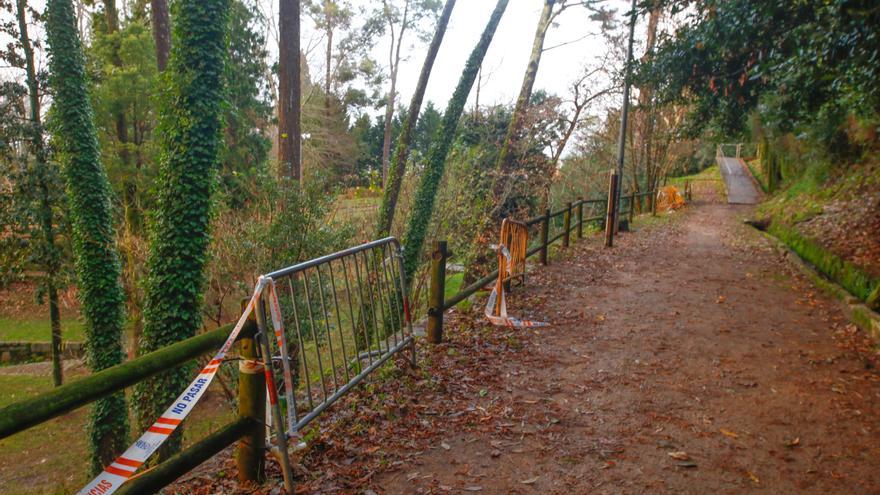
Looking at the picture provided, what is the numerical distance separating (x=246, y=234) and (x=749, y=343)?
27.2 feet

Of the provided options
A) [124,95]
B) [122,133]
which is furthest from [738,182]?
[122,133]

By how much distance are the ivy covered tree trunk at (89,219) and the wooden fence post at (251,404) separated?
1041cm

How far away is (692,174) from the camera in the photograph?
4422 cm

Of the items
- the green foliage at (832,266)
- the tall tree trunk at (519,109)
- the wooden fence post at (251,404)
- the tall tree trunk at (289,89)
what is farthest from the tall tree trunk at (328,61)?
the wooden fence post at (251,404)

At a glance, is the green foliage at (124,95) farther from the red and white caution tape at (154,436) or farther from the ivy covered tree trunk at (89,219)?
the red and white caution tape at (154,436)

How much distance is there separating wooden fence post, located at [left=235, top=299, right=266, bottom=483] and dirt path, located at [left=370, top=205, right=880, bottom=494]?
770 millimetres

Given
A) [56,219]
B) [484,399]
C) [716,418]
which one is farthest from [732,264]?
[56,219]

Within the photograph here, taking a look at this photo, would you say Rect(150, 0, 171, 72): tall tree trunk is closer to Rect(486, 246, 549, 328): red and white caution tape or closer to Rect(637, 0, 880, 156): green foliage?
Rect(486, 246, 549, 328): red and white caution tape

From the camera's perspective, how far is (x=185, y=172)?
9453 mm

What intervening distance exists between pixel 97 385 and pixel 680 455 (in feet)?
11.9

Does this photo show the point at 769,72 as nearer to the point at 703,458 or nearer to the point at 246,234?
the point at 703,458

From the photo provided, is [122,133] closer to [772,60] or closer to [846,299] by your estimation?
[772,60]

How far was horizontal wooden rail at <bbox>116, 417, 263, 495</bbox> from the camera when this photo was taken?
2.51 meters

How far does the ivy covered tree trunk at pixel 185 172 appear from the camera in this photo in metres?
9.23
